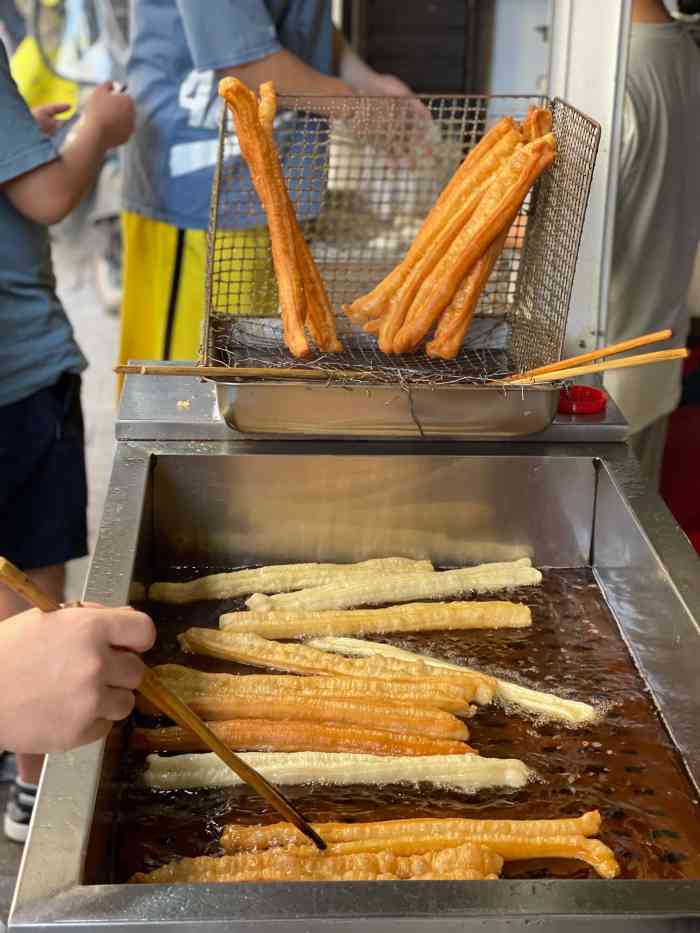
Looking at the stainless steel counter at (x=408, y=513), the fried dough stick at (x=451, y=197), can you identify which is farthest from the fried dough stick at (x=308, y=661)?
the fried dough stick at (x=451, y=197)

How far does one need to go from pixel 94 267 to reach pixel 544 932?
5.24 metres

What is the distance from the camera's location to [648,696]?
4.29 feet

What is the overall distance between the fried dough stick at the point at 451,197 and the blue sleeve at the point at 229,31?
30.7 inches

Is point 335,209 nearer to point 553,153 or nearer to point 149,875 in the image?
point 553,153

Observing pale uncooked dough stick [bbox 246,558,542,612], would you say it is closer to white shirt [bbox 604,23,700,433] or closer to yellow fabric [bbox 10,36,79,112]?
white shirt [bbox 604,23,700,433]

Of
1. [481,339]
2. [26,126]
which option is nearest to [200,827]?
[481,339]

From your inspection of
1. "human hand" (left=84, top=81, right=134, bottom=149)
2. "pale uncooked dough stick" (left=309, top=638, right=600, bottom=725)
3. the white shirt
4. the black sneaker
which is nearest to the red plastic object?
"pale uncooked dough stick" (left=309, top=638, right=600, bottom=725)

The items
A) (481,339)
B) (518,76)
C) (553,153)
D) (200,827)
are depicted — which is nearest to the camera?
(200,827)

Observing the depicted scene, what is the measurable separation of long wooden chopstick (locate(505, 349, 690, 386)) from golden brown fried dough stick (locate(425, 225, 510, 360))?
8.7 inches

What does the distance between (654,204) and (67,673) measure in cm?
193

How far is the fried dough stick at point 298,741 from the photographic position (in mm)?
1201

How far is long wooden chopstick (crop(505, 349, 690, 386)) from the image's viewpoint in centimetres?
123

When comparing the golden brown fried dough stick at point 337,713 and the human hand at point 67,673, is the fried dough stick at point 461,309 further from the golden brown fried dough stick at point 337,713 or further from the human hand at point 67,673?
the human hand at point 67,673

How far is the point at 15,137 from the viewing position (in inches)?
78.8
